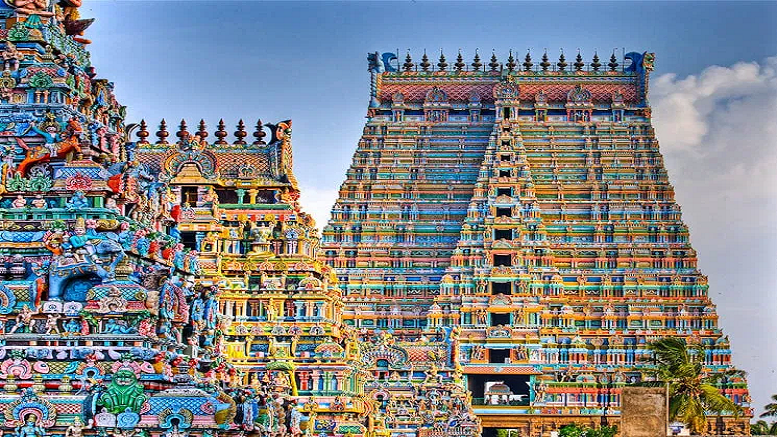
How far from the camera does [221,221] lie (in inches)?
2857

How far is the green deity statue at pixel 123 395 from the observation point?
38562 mm

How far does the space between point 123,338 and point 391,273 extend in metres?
66.3

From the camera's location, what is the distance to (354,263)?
10656cm

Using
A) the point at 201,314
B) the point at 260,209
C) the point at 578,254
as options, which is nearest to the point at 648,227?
the point at 578,254

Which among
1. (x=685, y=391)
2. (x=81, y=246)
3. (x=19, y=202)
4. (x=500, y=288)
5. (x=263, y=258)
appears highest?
(x=500, y=288)

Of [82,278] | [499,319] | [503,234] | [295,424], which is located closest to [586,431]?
[499,319]

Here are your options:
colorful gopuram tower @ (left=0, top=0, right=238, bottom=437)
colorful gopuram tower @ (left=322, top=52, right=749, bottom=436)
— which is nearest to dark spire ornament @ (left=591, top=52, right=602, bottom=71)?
colorful gopuram tower @ (left=322, top=52, right=749, bottom=436)

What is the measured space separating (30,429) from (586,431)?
59.2 m

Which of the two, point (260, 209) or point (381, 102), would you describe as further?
point (381, 102)

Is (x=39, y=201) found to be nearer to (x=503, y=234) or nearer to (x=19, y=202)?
(x=19, y=202)

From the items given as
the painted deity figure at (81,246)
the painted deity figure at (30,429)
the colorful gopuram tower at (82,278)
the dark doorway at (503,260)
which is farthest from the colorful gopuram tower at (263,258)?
the dark doorway at (503,260)

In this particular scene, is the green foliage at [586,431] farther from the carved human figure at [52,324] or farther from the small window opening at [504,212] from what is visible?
the carved human figure at [52,324]

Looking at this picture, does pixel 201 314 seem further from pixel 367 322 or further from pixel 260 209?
pixel 367 322

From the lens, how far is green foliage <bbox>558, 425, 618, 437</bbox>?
88.8 metres
